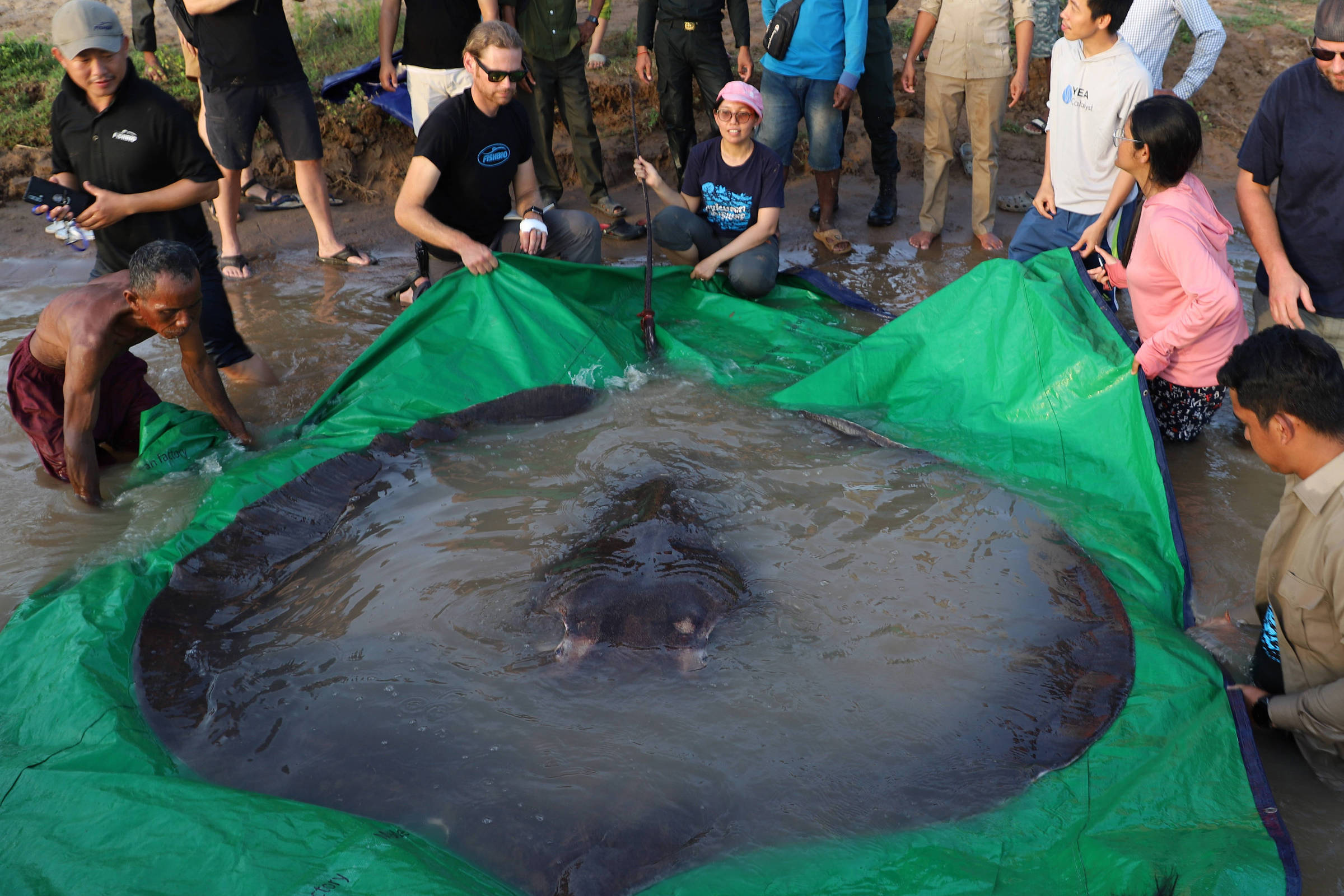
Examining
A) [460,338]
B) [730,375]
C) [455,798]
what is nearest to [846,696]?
[455,798]

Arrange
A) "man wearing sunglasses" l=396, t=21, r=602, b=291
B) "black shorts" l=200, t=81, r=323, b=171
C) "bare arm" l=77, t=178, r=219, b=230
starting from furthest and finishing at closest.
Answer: "black shorts" l=200, t=81, r=323, b=171, "man wearing sunglasses" l=396, t=21, r=602, b=291, "bare arm" l=77, t=178, r=219, b=230

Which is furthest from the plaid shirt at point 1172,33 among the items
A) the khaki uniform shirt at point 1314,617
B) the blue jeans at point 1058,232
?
the khaki uniform shirt at point 1314,617

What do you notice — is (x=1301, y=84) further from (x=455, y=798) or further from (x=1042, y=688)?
(x=455, y=798)

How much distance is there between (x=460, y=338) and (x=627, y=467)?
4.09 feet

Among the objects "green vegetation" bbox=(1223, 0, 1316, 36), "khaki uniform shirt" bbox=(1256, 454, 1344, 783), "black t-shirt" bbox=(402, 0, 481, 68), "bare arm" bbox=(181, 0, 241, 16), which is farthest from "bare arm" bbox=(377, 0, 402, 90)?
"green vegetation" bbox=(1223, 0, 1316, 36)

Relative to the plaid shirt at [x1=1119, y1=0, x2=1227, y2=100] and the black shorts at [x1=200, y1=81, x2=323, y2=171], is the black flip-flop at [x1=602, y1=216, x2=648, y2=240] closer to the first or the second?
the black shorts at [x1=200, y1=81, x2=323, y2=171]

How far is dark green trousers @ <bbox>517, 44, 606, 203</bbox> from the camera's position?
255 inches

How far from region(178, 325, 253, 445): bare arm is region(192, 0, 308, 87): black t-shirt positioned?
8.09 ft

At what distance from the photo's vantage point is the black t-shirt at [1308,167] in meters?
3.57

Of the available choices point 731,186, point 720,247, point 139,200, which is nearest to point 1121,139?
point 731,186

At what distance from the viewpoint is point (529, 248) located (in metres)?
4.96

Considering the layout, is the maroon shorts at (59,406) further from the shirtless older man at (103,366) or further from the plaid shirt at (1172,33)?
the plaid shirt at (1172,33)

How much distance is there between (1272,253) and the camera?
3.76 meters

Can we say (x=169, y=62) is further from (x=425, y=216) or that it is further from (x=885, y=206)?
(x=885, y=206)
